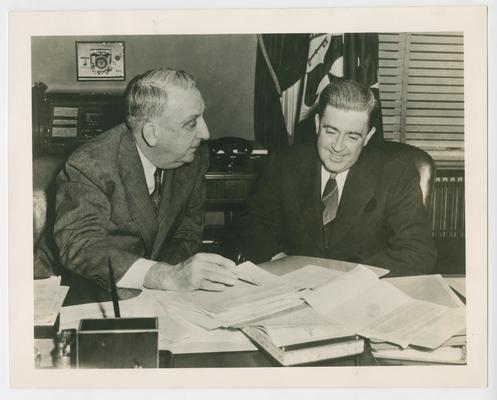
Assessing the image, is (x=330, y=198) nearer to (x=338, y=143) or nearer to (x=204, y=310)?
(x=338, y=143)

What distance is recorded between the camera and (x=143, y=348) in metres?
1.10

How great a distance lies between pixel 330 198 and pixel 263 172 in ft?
0.59

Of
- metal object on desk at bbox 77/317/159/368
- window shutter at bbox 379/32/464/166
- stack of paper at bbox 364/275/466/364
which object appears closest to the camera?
metal object on desk at bbox 77/317/159/368

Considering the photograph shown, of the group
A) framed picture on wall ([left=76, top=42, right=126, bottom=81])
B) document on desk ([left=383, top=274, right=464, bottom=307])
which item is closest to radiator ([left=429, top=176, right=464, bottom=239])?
document on desk ([left=383, top=274, right=464, bottom=307])

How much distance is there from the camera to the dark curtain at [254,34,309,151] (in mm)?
1296

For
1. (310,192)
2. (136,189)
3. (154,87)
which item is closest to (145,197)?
(136,189)

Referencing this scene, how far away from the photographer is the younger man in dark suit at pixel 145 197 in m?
1.23

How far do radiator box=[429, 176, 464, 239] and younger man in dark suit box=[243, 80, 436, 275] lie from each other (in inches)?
1.1

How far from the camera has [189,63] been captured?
126 centimetres

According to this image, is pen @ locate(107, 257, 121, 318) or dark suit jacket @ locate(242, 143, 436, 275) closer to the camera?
pen @ locate(107, 257, 121, 318)

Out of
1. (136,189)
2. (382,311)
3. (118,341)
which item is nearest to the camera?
(118,341)

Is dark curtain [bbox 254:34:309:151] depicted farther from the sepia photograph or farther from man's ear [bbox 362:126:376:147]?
man's ear [bbox 362:126:376:147]

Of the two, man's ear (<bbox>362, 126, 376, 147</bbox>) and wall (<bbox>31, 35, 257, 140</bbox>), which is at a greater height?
wall (<bbox>31, 35, 257, 140</bbox>)

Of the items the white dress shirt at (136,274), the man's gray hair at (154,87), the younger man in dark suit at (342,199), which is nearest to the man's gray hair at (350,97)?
the younger man in dark suit at (342,199)
